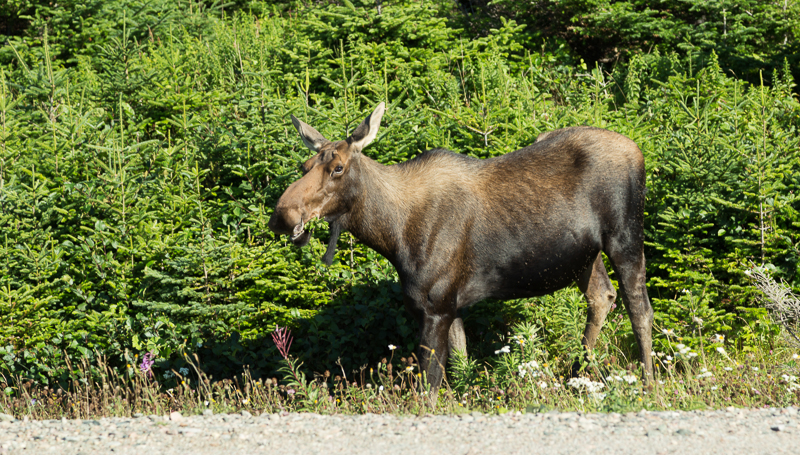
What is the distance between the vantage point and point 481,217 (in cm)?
569

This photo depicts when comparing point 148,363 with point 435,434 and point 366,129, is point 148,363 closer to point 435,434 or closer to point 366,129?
point 366,129

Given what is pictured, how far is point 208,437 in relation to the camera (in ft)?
12.9

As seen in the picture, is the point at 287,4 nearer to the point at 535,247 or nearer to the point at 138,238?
the point at 138,238

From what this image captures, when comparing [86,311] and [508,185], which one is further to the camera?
[86,311]

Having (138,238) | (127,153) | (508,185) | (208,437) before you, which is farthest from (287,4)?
(208,437)

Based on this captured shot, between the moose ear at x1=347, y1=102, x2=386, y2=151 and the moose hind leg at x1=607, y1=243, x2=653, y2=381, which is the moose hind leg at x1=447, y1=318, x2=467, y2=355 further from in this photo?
the moose ear at x1=347, y1=102, x2=386, y2=151

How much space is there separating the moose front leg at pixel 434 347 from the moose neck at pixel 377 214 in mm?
625

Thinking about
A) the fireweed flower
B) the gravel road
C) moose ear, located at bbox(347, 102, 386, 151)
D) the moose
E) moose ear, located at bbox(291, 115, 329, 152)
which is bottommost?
the fireweed flower

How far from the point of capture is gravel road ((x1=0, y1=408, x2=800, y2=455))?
3510 mm

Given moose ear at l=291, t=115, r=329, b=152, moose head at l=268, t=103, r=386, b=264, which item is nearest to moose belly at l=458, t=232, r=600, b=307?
moose head at l=268, t=103, r=386, b=264

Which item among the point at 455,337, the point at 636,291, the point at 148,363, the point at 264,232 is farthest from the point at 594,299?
the point at 148,363

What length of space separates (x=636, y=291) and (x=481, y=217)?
1539 mm

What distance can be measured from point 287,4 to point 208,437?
514 inches

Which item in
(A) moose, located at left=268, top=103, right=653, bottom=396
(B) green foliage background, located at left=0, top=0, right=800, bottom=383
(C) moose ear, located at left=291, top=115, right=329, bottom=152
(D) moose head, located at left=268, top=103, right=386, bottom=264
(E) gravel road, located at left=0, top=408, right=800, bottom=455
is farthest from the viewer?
(B) green foliage background, located at left=0, top=0, right=800, bottom=383
